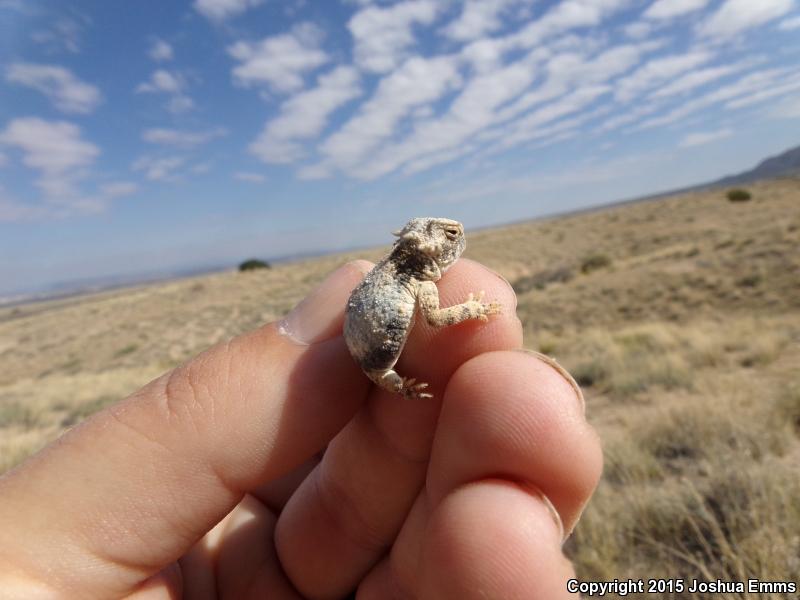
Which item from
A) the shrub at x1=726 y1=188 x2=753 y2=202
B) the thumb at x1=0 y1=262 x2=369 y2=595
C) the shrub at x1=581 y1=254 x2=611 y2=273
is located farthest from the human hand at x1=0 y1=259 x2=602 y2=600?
the shrub at x1=726 y1=188 x2=753 y2=202

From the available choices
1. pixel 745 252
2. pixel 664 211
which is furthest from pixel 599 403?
pixel 664 211

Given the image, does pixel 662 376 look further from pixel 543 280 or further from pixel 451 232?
pixel 543 280

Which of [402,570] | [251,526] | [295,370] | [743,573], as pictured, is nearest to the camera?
[295,370]

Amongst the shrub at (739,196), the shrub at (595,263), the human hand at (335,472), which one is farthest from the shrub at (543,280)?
the shrub at (739,196)

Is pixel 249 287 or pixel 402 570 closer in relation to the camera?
pixel 402 570

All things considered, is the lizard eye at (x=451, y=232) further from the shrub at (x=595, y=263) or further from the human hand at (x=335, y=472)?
the shrub at (x=595, y=263)

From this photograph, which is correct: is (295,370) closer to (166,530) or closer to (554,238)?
(166,530)
